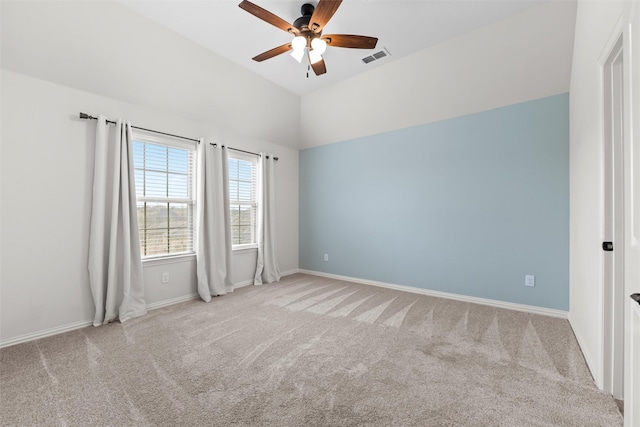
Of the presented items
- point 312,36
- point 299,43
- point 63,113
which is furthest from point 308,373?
point 63,113

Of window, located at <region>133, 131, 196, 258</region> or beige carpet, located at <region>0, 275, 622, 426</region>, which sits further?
window, located at <region>133, 131, 196, 258</region>

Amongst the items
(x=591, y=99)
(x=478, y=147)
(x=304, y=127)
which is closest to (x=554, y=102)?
(x=478, y=147)

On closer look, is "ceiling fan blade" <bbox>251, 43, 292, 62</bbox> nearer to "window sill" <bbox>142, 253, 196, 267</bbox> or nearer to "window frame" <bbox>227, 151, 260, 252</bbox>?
"window frame" <bbox>227, 151, 260, 252</bbox>

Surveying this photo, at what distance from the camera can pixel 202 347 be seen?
Answer: 242 cm

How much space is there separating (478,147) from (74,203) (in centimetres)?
475

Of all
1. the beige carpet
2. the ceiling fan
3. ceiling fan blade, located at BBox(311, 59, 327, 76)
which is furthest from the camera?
ceiling fan blade, located at BBox(311, 59, 327, 76)

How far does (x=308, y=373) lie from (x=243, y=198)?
324cm

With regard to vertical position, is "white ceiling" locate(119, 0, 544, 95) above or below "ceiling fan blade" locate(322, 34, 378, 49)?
above

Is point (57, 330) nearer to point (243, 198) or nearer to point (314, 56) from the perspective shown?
point (243, 198)

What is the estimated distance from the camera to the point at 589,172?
2148mm

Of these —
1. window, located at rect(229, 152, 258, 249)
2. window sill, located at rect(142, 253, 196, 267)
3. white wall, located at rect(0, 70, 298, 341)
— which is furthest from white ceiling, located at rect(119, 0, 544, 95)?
window sill, located at rect(142, 253, 196, 267)
